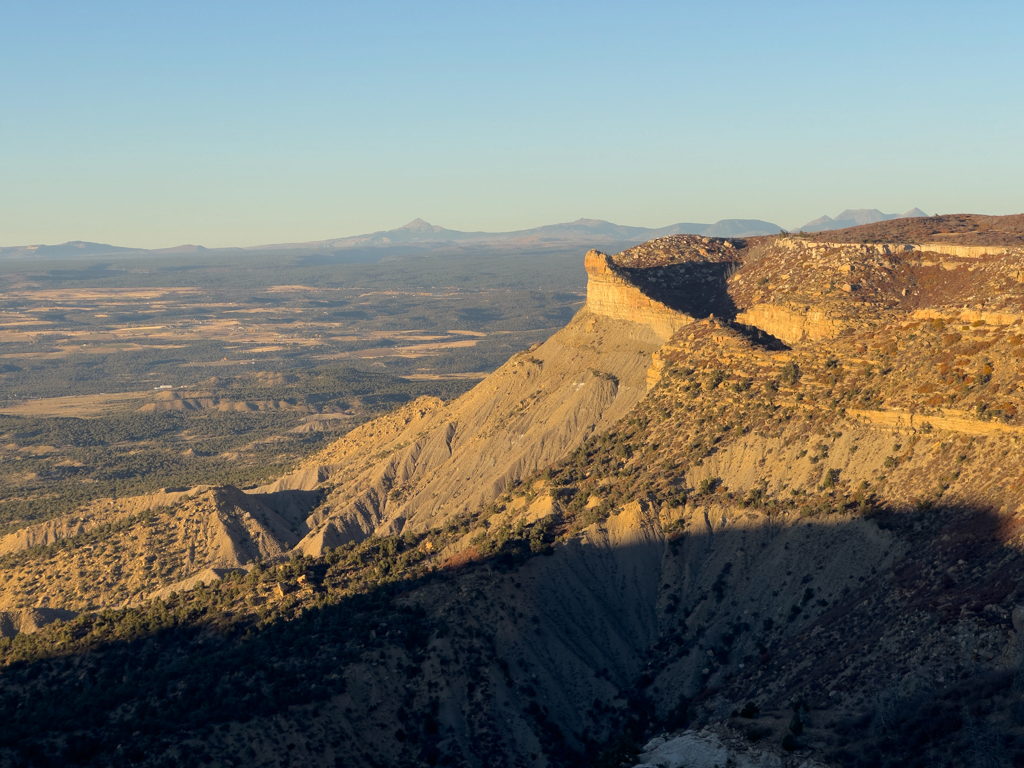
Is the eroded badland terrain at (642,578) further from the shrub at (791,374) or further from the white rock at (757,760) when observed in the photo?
the shrub at (791,374)

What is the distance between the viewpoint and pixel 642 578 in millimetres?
54812

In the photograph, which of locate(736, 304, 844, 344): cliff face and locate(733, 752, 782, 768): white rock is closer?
locate(733, 752, 782, 768): white rock

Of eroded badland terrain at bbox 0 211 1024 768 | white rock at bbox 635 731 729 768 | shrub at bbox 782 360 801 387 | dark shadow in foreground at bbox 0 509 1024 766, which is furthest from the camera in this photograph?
shrub at bbox 782 360 801 387

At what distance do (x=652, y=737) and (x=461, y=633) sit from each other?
971 cm

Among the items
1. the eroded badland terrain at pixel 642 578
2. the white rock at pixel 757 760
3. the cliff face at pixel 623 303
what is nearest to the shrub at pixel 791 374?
the eroded badland terrain at pixel 642 578

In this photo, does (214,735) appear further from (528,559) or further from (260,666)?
(528,559)

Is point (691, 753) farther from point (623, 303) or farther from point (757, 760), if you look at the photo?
point (623, 303)

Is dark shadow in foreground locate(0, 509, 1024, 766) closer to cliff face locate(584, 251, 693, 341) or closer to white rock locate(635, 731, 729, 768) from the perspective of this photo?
white rock locate(635, 731, 729, 768)

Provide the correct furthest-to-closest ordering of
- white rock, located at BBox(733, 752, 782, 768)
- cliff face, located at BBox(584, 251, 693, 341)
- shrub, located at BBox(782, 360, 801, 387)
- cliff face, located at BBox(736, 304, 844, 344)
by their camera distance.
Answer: cliff face, located at BBox(584, 251, 693, 341), cliff face, located at BBox(736, 304, 844, 344), shrub, located at BBox(782, 360, 801, 387), white rock, located at BBox(733, 752, 782, 768)

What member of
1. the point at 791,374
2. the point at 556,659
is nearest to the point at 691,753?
the point at 556,659

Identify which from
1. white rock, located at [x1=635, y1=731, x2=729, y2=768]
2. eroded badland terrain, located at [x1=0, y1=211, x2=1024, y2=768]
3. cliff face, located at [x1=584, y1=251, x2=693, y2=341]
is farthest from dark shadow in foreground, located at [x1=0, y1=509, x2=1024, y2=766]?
cliff face, located at [x1=584, y1=251, x2=693, y2=341]

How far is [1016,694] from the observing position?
31.3m

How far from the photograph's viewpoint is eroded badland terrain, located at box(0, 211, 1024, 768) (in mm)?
38500

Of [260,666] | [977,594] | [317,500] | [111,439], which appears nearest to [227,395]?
[111,439]
